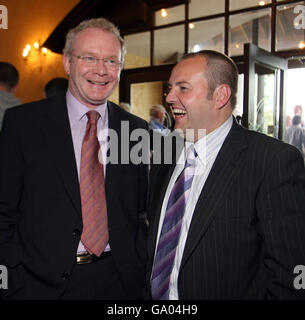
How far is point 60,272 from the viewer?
139 centimetres

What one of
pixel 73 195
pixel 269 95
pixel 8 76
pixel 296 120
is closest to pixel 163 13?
pixel 269 95

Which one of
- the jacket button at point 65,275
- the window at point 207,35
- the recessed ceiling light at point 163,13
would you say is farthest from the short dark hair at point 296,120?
the jacket button at point 65,275

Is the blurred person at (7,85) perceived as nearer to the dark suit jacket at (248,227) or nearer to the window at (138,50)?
the dark suit jacket at (248,227)

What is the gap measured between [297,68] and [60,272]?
4.14m

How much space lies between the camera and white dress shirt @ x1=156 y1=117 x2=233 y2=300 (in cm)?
136

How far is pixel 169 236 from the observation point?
138 centimetres

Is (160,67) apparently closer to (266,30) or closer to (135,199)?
(266,30)

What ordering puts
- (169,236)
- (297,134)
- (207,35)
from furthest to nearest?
1. (297,134)
2. (207,35)
3. (169,236)

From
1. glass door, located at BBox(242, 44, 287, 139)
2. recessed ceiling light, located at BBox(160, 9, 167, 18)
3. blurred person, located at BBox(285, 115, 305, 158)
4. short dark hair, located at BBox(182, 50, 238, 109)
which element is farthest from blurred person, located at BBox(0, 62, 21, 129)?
blurred person, located at BBox(285, 115, 305, 158)

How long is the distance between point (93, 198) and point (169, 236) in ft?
1.14

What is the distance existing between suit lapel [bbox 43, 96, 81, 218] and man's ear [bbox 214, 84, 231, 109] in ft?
2.11

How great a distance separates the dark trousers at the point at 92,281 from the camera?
1.43 metres

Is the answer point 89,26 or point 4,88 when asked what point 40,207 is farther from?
point 4,88
